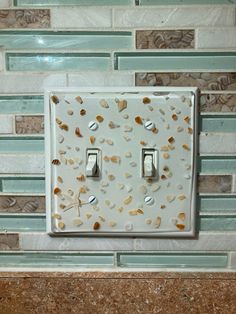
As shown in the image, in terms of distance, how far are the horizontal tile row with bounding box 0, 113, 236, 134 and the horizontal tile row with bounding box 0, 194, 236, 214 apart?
0.39 feet

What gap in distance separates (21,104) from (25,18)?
0.15 meters

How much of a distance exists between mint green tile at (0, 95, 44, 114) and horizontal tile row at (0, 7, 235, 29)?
13 cm

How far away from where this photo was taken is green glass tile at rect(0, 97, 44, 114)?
26.7 inches

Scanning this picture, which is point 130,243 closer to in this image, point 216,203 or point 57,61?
point 216,203

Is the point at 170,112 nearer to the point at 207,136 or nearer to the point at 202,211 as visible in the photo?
the point at 207,136

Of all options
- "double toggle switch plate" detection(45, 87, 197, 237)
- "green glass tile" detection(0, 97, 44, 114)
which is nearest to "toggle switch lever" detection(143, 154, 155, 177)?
"double toggle switch plate" detection(45, 87, 197, 237)

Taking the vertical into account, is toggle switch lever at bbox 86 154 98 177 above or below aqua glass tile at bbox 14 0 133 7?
below

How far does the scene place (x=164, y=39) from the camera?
25.9 inches

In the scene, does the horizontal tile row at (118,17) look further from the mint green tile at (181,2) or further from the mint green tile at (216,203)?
the mint green tile at (216,203)

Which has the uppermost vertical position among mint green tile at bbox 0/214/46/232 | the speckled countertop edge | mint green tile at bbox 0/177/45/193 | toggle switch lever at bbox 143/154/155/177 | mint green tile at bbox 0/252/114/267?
toggle switch lever at bbox 143/154/155/177

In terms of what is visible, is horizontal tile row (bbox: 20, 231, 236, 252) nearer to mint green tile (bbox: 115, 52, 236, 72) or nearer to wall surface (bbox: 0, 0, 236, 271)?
wall surface (bbox: 0, 0, 236, 271)

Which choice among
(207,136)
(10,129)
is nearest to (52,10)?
(10,129)

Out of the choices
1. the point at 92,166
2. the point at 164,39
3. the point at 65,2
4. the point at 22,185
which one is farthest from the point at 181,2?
the point at 22,185

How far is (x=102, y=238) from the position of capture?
709 mm
